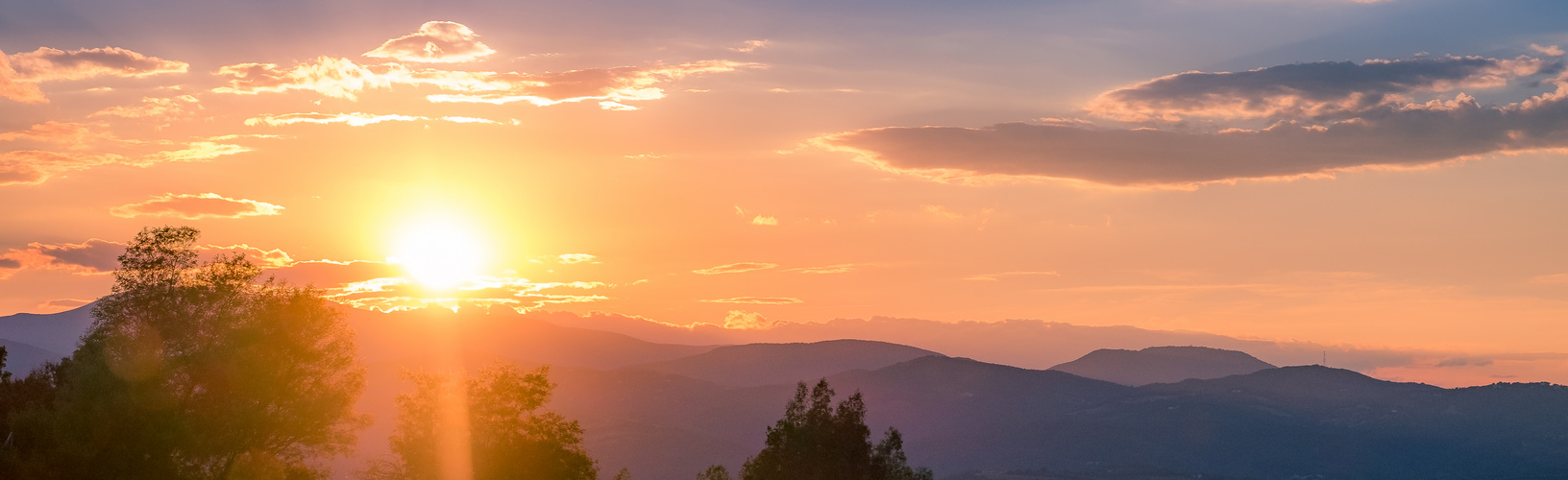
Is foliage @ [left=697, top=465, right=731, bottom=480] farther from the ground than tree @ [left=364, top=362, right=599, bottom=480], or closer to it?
closer to it

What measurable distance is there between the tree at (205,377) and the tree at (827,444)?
1120 inches

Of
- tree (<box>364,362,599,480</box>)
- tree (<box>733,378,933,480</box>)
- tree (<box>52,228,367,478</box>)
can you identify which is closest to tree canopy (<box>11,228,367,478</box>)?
tree (<box>52,228,367,478</box>)

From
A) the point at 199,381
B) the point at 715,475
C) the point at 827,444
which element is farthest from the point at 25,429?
the point at 715,475

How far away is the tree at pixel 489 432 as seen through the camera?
75.4m

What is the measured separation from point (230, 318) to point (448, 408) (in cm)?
1474

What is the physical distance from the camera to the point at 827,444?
8006 cm

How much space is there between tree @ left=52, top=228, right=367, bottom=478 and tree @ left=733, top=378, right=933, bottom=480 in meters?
28.5

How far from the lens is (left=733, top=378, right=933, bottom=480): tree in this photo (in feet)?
259

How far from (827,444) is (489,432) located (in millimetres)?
22291

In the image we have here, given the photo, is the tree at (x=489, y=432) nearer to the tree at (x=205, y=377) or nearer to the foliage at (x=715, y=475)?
the tree at (x=205, y=377)

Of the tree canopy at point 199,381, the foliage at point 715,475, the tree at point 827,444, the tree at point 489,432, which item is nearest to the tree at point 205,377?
the tree canopy at point 199,381

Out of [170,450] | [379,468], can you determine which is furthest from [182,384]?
[379,468]

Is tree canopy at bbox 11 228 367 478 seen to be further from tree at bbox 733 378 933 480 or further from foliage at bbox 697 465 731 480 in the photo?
foliage at bbox 697 465 731 480

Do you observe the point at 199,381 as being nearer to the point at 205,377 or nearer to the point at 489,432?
the point at 205,377
